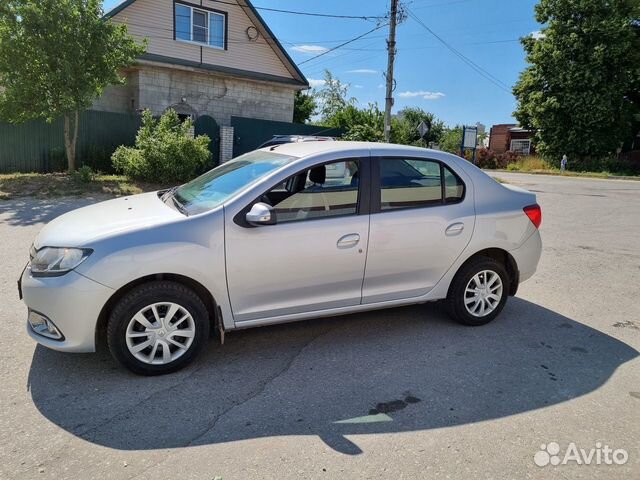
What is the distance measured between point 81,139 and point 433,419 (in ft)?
48.7

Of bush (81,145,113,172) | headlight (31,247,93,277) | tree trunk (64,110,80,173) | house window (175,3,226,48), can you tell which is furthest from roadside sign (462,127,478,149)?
headlight (31,247,93,277)

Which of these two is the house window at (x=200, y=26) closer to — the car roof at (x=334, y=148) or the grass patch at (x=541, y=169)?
the car roof at (x=334, y=148)

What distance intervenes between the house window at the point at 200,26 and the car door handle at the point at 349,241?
680 inches

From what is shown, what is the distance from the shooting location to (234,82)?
20.2 m

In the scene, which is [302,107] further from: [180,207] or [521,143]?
[180,207]

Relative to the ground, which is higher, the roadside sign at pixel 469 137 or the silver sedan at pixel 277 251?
the roadside sign at pixel 469 137

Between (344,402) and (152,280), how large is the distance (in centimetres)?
157

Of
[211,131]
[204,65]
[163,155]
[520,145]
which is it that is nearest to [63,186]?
[163,155]

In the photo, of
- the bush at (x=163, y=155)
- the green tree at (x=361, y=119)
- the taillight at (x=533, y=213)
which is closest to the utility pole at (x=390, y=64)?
the green tree at (x=361, y=119)

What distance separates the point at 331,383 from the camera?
3531mm

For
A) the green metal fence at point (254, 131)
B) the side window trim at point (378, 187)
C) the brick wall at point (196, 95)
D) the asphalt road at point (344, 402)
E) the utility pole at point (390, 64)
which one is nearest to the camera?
the asphalt road at point (344, 402)

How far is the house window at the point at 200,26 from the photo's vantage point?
18625 mm

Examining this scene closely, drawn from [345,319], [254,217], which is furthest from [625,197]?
[254,217]

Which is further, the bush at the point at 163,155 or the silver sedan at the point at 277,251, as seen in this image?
the bush at the point at 163,155
